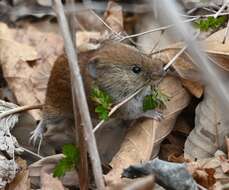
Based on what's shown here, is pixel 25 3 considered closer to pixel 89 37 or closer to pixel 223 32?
pixel 89 37

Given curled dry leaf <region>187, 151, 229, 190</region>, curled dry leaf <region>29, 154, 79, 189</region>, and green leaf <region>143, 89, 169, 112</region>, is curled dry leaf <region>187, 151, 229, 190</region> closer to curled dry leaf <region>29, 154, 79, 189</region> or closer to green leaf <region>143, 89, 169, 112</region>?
green leaf <region>143, 89, 169, 112</region>

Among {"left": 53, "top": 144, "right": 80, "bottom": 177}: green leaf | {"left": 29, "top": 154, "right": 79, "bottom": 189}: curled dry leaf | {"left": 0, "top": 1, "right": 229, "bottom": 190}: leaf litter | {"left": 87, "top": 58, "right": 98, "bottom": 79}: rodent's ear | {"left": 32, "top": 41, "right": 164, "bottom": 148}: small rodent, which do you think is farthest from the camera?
{"left": 87, "top": 58, "right": 98, "bottom": 79}: rodent's ear

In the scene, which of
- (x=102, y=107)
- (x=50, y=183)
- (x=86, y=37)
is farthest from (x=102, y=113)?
(x=86, y=37)

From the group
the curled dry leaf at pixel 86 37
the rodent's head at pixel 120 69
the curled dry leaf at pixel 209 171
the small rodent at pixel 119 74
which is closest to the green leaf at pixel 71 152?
the curled dry leaf at pixel 209 171

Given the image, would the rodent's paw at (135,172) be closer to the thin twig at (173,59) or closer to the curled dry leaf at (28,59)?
the thin twig at (173,59)

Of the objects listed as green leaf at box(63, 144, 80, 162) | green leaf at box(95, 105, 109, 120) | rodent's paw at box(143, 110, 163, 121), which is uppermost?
green leaf at box(95, 105, 109, 120)

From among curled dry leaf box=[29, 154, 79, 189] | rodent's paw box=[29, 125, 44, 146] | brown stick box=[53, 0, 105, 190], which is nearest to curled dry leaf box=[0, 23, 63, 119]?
rodent's paw box=[29, 125, 44, 146]
